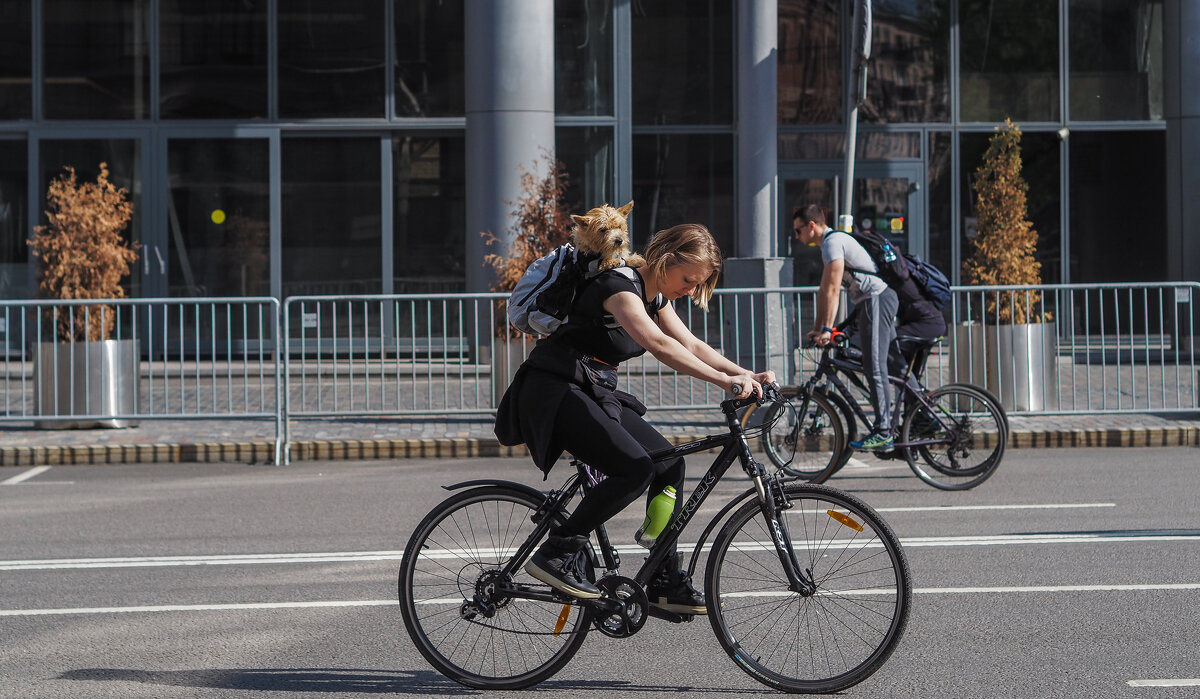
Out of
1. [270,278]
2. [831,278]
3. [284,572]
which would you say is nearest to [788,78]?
[270,278]

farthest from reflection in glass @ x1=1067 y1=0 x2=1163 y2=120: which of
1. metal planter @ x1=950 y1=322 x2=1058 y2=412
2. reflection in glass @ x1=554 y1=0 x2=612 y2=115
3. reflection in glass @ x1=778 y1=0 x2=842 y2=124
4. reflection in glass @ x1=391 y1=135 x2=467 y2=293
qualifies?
reflection in glass @ x1=391 y1=135 x2=467 y2=293

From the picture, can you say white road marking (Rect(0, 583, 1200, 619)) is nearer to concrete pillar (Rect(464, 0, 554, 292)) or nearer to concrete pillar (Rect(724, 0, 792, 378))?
concrete pillar (Rect(724, 0, 792, 378))

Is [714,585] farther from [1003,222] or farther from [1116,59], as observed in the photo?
[1116,59]

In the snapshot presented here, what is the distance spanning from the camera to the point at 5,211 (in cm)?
1750

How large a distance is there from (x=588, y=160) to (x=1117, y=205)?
6.62m

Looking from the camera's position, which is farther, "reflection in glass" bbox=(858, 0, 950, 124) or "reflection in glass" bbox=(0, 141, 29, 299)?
"reflection in glass" bbox=(858, 0, 950, 124)

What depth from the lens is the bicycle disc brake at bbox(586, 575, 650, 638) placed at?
15.7 ft

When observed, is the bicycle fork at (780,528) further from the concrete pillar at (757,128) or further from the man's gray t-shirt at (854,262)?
the concrete pillar at (757,128)

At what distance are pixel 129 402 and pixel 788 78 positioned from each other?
30.5ft

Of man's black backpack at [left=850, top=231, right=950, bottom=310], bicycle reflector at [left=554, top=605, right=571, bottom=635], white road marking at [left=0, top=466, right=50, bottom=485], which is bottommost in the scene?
bicycle reflector at [left=554, top=605, right=571, bottom=635]

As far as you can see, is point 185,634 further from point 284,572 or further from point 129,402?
point 129,402

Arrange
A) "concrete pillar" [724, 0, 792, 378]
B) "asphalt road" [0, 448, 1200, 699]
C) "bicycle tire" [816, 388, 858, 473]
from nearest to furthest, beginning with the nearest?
"asphalt road" [0, 448, 1200, 699]
"bicycle tire" [816, 388, 858, 473]
"concrete pillar" [724, 0, 792, 378]

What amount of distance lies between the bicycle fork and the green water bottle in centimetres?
30

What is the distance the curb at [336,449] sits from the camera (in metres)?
11.0
